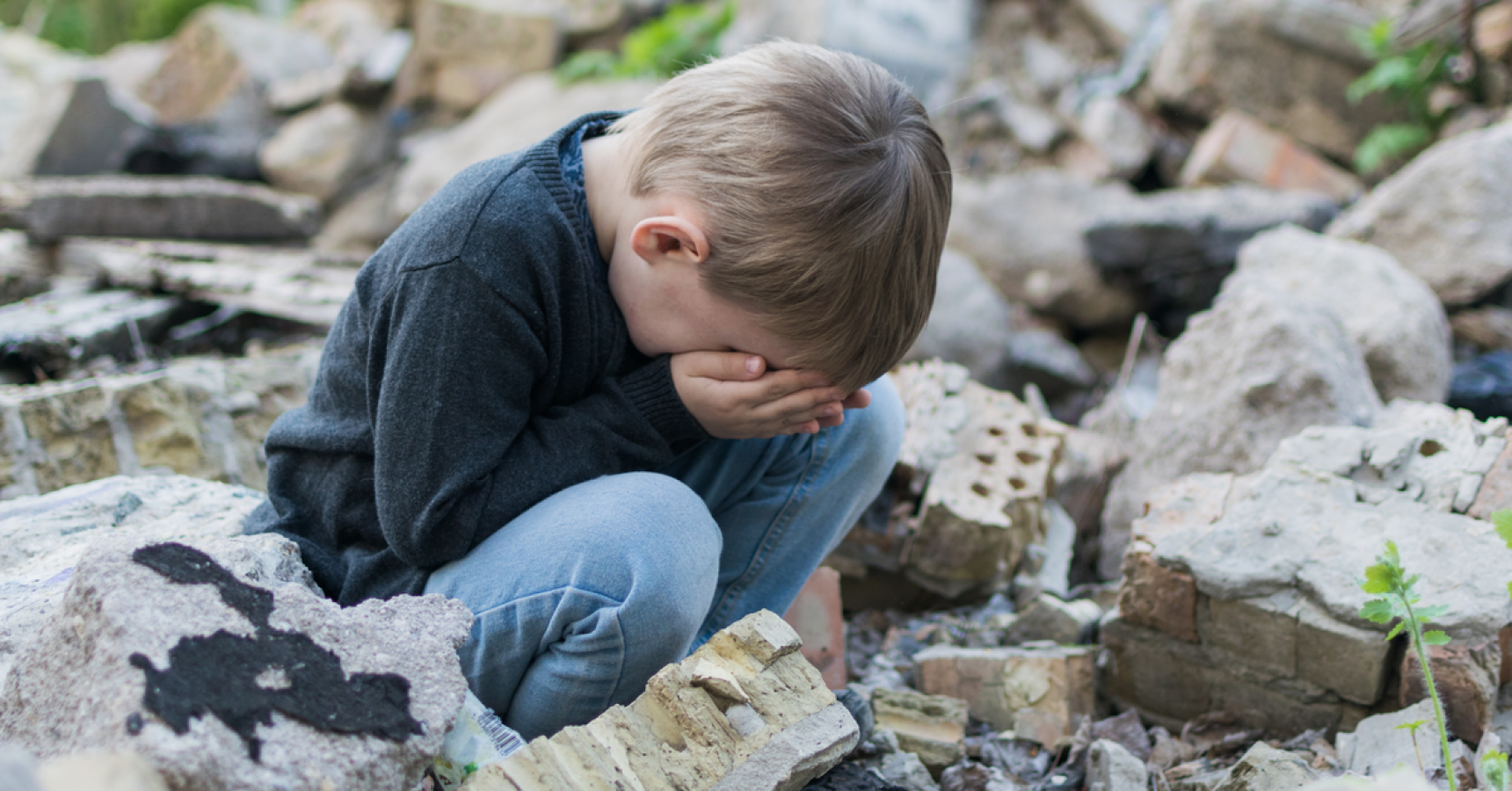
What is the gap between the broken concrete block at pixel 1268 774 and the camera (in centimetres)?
146

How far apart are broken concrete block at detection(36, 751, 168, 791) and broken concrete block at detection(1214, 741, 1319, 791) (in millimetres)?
1447

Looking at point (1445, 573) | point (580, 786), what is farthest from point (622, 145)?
point (1445, 573)

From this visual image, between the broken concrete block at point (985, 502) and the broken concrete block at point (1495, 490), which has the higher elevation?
the broken concrete block at point (1495, 490)

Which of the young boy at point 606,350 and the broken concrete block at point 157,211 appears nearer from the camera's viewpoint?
the young boy at point 606,350

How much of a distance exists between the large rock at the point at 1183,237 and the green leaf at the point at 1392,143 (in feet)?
1.64

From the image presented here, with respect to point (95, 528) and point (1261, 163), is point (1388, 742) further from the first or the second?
point (1261, 163)

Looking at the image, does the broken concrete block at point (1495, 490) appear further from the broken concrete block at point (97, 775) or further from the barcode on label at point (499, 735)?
the broken concrete block at point (97, 775)

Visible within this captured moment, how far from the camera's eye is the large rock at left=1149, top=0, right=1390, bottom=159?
495 cm

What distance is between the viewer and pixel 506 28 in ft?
24.8

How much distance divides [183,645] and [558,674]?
20.5 inches

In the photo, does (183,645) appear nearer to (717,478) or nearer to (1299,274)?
(717,478)

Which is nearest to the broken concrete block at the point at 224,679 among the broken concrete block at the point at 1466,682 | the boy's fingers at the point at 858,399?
the boy's fingers at the point at 858,399

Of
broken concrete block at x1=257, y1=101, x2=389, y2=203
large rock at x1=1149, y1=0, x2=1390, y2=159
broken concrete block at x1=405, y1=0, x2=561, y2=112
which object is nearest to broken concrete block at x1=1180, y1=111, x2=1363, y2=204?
large rock at x1=1149, y1=0, x2=1390, y2=159

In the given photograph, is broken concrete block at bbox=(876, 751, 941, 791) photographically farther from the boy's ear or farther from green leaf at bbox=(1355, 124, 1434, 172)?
green leaf at bbox=(1355, 124, 1434, 172)
